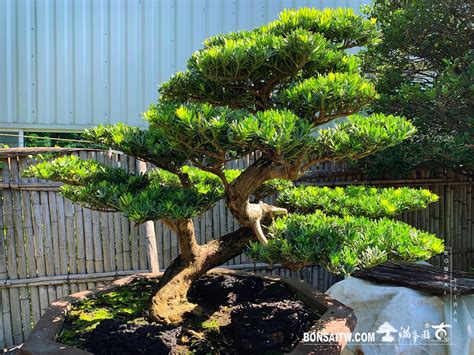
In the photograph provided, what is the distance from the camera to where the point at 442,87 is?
105 inches

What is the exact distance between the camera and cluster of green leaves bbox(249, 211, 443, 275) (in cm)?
121

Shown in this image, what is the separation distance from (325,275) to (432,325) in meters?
1.24

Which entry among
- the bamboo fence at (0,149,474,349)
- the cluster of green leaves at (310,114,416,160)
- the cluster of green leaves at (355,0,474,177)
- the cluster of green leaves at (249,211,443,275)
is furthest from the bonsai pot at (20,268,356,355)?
the cluster of green leaves at (355,0,474,177)

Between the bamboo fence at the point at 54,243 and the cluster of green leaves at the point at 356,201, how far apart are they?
1218 millimetres

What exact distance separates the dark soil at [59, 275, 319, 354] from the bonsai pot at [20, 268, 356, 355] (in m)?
0.04

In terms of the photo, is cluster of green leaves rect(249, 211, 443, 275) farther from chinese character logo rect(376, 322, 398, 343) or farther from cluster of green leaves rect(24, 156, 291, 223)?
chinese character logo rect(376, 322, 398, 343)

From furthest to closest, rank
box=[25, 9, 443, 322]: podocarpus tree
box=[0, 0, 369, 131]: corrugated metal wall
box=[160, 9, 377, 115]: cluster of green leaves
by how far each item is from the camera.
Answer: box=[0, 0, 369, 131]: corrugated metal wall, box=[160, 9, 377, 115]: cluster of green leaves, box=[25, 9, 443, 322]: podocarpus tree

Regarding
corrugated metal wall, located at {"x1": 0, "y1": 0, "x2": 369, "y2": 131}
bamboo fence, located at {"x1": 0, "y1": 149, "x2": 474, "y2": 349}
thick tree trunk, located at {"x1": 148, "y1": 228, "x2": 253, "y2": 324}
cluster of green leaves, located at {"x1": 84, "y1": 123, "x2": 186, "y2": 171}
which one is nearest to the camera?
cluster of green leaves, located at {"x1": 84, "y1": 123, "x2": 186, "y2": 171}

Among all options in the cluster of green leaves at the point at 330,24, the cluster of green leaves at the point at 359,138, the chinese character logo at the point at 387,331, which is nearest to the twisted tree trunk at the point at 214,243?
the cluster of green leaves at the point at 359,138

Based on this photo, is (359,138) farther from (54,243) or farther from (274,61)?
(54,243)

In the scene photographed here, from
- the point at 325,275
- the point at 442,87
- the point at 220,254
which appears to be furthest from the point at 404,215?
the point at 220,254

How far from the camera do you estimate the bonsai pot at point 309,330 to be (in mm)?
1279

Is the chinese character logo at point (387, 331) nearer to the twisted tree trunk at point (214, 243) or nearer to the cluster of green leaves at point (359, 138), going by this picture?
the twisted tree trunk at point (214, 243)

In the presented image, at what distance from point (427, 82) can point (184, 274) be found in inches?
94.6
